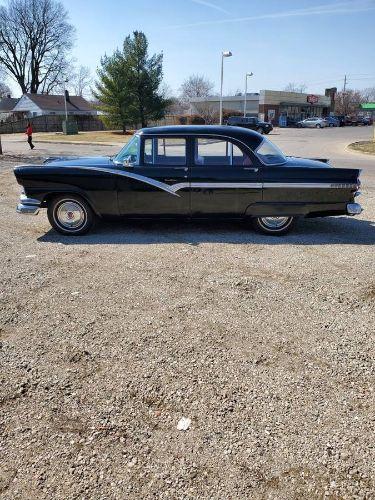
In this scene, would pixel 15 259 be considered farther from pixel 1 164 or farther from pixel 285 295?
pixel 1 164

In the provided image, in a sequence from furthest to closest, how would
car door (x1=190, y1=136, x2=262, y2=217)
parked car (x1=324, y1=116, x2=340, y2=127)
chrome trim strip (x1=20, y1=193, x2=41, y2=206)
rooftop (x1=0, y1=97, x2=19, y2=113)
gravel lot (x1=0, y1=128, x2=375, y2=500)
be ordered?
rooftop (x1=0, y1=97, x2=19, y2=113)
parked car (x1=324, y1=116, x2=340, y2=127)
chrome trim strip (x1=20, y1=193, x2=41, y2=206)
car door (x1=190, y1=136, x2=262, y2=217)
gravel lot (x1=0, y1=128, x2=375, y2=500)

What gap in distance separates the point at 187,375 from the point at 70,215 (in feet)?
14.6

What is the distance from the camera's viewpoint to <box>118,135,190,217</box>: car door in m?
6.70

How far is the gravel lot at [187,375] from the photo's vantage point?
2.43 m

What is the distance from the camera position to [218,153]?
6.81m

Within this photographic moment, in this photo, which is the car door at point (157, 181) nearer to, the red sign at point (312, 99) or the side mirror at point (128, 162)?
the side mirror at point (128, 162)

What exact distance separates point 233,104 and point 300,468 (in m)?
72.8

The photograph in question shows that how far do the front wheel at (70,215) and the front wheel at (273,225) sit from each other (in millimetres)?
2759

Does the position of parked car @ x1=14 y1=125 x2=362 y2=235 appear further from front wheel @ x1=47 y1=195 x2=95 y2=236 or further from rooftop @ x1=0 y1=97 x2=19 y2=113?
rooftop @ x1=0 y1=97 x2=19 y2=113

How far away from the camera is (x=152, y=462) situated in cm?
250

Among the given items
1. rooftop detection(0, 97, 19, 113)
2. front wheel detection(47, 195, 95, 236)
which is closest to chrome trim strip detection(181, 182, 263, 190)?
front wheel detection(47, 195, 95, 236)

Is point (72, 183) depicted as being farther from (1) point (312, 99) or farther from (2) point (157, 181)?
(1) point (312, 99)

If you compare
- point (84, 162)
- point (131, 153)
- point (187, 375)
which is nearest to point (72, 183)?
point (84, 162)

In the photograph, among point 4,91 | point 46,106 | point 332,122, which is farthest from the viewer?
point 4,91
